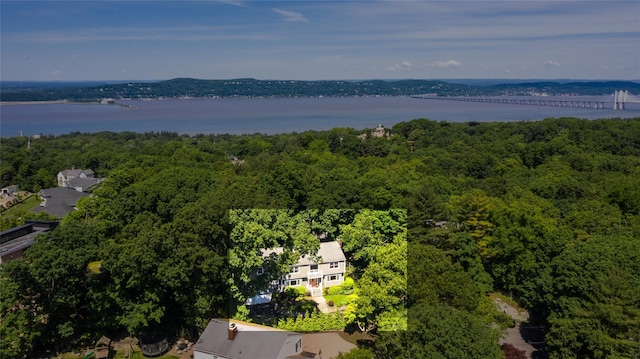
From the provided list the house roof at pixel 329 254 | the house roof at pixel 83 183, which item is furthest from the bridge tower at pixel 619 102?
the house roof at pixel 329 254

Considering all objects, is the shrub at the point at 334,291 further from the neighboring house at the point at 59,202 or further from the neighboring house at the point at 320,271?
the neighboring house at the point at 59,202

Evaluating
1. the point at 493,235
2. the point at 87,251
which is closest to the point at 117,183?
the point at 87,251

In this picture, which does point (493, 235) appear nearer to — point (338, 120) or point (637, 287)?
point (637, 287)

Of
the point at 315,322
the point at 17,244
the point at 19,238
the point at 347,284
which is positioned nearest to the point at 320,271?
the point at 347,284

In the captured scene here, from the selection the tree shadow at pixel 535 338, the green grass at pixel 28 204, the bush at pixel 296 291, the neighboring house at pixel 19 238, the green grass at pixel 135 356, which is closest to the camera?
the green grass at pixel 135 356

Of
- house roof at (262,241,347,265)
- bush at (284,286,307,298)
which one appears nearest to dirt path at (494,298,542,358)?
house roof at (262,241,347,265)

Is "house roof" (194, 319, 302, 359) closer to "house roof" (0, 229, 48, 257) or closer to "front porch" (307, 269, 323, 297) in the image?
"front porch" (307, 269, 323, 297)
